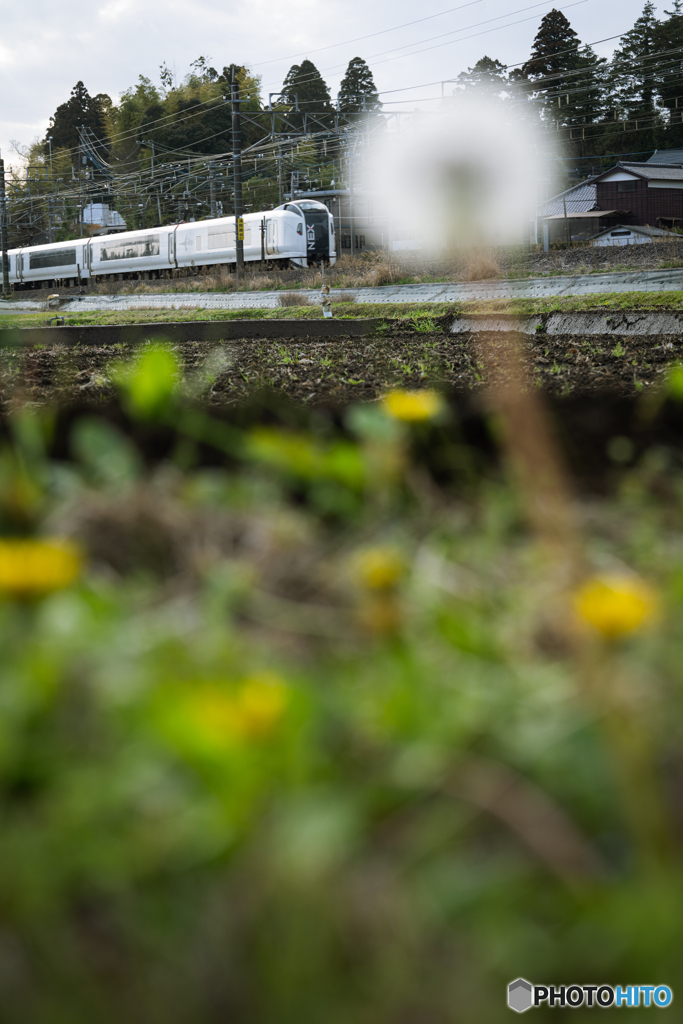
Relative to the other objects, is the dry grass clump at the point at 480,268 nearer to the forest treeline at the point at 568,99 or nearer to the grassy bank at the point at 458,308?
the grassy bank at the point at 458,308

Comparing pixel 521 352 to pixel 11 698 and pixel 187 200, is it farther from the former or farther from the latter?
pixel 187 200

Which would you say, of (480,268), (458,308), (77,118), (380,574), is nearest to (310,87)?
(77,118)

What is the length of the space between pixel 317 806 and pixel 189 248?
33636mm

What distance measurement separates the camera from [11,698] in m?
0.76

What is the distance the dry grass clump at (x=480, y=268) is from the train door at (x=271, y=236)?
9095 mm

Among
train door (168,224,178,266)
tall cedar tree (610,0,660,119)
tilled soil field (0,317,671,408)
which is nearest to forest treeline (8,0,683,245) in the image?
tall cedar tree (610,0,660,119)

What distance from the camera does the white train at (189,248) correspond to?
2873cm

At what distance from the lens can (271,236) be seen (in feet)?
95.0

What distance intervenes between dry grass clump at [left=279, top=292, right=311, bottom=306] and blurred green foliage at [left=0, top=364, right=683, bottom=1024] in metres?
19.2

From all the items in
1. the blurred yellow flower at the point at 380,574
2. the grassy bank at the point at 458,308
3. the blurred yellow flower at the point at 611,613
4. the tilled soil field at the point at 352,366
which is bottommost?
the blurred yellow flower at the point at 380,574

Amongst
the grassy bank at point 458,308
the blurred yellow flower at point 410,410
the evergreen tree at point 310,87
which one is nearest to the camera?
the blurred yellow flower at point 410,410

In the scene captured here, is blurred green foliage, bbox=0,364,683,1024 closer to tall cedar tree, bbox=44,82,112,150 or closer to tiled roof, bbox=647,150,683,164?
tiled roof, bbox=647,150,683,164

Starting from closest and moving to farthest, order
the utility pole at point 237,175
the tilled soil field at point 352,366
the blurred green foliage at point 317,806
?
the blurred green foliage at point 317,806 → the tilled soil field at point 352,366 → the utility pole at point 237,175

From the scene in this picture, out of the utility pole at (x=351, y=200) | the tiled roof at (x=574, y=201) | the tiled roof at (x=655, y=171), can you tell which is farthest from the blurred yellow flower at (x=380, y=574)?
the tiled roof at (x=574, y=201)
